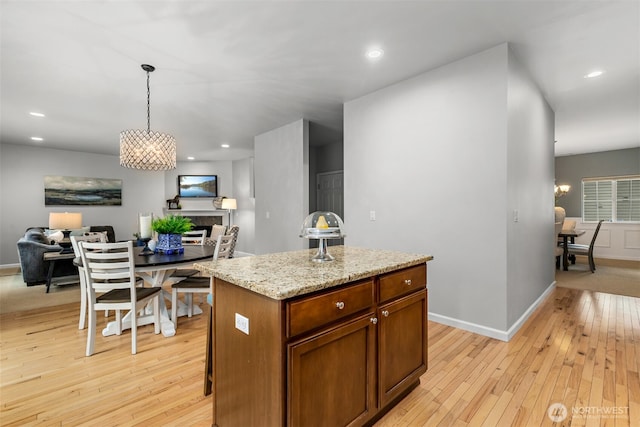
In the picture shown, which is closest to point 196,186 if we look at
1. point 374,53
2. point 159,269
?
point 159,269

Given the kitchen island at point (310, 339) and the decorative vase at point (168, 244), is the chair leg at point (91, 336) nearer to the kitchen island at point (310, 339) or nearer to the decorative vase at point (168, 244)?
the decorative vase at point (168, 244)

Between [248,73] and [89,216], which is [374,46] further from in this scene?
[89,216]

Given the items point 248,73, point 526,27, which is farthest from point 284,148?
point 526,27

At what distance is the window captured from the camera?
6941mm

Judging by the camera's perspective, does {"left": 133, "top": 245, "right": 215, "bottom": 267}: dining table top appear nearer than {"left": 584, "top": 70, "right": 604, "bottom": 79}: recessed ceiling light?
Yes

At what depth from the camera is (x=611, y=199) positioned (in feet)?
23.6

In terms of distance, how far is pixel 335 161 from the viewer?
6500 mm

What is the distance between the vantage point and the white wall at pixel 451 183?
8.85 ft

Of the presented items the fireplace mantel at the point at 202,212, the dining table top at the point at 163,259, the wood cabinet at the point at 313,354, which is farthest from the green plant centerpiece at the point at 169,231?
the fireplace mantel at the point at 202,212

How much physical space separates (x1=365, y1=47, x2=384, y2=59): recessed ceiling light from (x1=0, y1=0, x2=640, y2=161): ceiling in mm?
78

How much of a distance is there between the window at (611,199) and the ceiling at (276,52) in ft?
10.6

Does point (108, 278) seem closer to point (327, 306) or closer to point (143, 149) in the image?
point (143, 149)

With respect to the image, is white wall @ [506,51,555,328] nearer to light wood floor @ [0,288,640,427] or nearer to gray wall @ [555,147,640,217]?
light wood floor @ [0,288,640,427]

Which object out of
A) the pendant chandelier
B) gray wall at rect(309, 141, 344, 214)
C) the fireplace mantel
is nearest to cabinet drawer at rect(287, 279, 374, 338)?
the pendant chandelier
